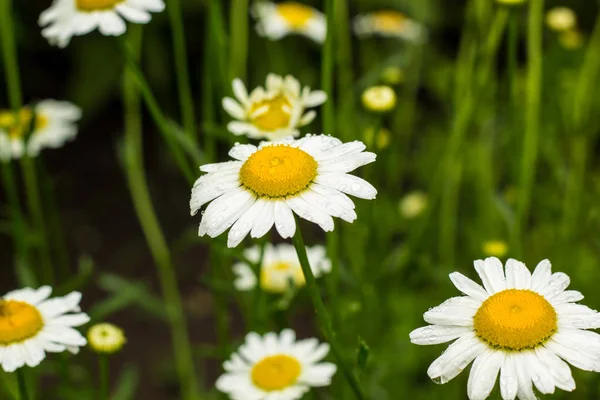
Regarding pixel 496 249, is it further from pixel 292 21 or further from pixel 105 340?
pixel 292 21

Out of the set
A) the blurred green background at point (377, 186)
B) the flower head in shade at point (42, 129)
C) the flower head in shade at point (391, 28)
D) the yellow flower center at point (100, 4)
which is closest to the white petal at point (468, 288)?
the blurred green background at point (377, 186)

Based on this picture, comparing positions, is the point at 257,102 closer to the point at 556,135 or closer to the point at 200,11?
the point at 556,135

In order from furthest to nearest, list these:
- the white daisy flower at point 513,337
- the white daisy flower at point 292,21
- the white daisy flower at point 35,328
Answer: the white daisy flower at point 292,21 → the white daisy flower at point 35,328 → the white daisy flower at point 513,337

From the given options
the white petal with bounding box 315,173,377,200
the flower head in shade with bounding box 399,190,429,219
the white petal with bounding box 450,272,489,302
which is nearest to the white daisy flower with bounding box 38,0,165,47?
the white petal with bounding box 315,173,377,200

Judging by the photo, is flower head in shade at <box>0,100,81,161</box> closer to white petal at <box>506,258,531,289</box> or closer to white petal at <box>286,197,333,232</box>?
white petal at <box>286,197,333,232</box>

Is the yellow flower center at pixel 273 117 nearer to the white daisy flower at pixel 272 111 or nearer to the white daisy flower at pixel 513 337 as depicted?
the white daisy flower at pixel 272 111

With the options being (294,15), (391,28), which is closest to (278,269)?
(294,15)
